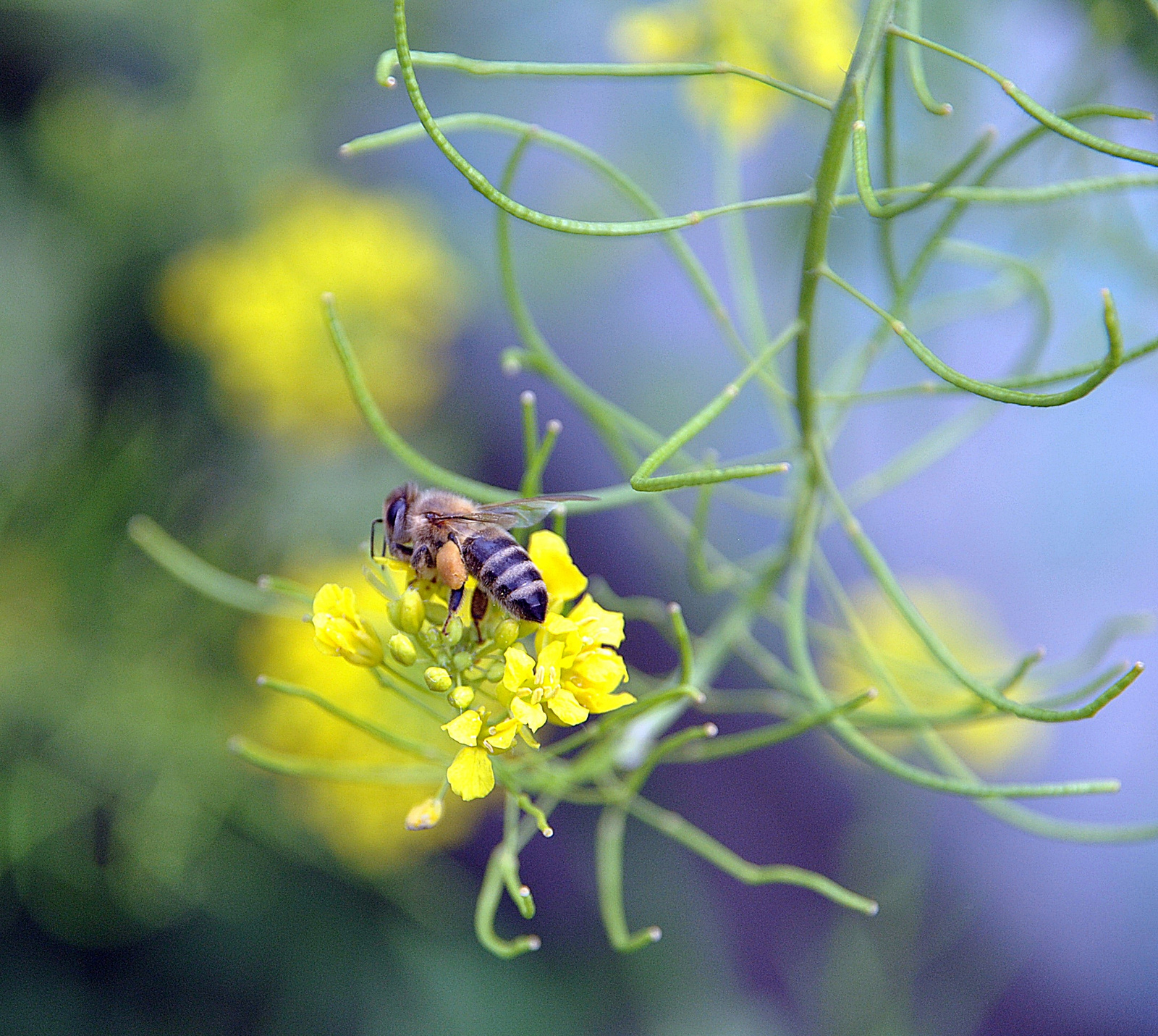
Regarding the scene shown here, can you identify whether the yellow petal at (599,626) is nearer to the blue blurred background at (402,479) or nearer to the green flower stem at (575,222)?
the green flower stem at (575,222)

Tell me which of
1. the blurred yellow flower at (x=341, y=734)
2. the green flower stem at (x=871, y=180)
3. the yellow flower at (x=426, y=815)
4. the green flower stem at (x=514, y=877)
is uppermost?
the green flower stem at (x=871, y=180)

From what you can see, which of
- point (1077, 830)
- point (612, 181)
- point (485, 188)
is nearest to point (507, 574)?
point (485, 188)

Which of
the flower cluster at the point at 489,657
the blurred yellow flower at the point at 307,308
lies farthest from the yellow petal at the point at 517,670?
the blurred yellow flower at the point at 307,308

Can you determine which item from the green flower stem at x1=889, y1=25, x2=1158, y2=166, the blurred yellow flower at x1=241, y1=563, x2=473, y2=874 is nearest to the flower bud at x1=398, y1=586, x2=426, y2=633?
the green flower stem at x1=889, y1=25, x2=1158, y2=166

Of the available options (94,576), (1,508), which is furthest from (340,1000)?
(1,508)

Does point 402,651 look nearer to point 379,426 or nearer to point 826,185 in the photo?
point 379,426

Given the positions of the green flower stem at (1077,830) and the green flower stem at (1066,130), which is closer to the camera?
the green flower stem at (1066,130)
